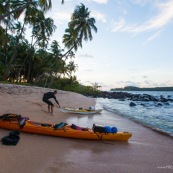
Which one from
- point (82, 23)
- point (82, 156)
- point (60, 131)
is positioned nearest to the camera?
point (82, 156)

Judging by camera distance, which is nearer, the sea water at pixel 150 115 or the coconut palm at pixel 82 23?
the sea water at pixel 150 115

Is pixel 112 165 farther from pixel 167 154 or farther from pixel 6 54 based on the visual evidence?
pixel 6 54

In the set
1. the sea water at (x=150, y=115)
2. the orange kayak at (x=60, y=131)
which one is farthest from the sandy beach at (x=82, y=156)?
the sea water at (x=150, y=115)

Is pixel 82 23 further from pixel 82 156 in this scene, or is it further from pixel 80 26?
pixel 82 156

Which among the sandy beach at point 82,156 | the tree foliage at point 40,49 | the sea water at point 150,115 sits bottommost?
the sandy beach at point 82,156

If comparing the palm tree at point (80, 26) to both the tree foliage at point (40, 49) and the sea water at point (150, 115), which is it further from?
the sea water at point (150, 115)

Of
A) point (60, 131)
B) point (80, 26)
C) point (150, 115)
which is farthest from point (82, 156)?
point (80, 26)

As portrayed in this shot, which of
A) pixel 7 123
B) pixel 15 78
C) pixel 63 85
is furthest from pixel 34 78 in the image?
pixel 7 123

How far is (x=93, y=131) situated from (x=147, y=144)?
1.97 m

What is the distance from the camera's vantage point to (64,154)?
561 cm

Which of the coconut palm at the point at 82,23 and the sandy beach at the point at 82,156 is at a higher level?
the coconut palm at the point at 82,23

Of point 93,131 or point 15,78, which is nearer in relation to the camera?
point 93,131

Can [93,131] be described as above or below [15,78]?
below

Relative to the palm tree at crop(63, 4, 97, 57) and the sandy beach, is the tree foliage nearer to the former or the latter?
the palm tree at crop(63, 4, 97, 57)
